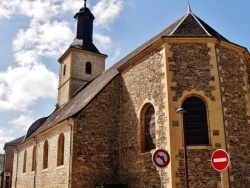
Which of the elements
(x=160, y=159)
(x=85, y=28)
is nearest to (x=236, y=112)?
(x=160, y=159)

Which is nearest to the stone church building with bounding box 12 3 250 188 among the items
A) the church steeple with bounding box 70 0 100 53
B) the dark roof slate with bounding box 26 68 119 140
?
the dark roof slate with bounding box 26 68 119 140

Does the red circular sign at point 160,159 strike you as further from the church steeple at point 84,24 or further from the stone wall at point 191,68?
the church steeple at point 84,24

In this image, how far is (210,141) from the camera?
37.2ft

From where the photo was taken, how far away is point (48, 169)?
684 inches

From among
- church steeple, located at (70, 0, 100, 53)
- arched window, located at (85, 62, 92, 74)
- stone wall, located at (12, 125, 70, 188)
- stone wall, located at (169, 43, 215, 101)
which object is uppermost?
church steeple, located at (70, 0, 100, 53)

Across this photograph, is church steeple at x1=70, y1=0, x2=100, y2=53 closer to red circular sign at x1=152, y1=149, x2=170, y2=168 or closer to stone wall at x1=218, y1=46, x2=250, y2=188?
stone wall at x1=218, y1=46, x2=250, y2=188

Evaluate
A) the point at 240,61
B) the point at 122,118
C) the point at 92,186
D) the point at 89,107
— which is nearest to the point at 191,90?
the point at 240,61

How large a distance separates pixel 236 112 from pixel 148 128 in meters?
3.73

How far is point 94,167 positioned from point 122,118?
277 cm

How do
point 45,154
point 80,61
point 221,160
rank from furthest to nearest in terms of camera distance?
point 80,61 < point 45,154 < point 221,160

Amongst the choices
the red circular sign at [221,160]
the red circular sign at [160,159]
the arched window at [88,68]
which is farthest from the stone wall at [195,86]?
the arched window at [88,68]

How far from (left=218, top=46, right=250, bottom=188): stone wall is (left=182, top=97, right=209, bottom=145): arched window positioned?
2.77ft

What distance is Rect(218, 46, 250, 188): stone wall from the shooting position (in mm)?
11273

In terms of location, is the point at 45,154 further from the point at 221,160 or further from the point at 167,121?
the point at 221,160
